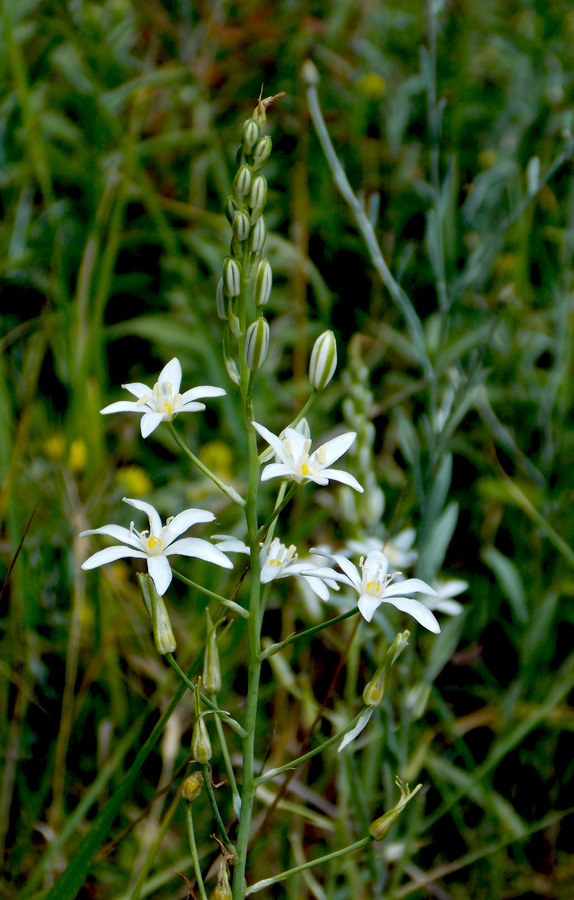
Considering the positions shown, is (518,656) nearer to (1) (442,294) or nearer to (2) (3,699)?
(1) (442,294)

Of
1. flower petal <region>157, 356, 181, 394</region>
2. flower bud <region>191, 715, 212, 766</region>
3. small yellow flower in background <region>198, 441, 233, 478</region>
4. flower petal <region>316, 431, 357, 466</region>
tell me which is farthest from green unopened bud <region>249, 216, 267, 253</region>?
small yellow flower in background <region>198, 441, 233, 478</region>

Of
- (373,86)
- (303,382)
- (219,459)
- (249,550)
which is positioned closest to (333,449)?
(249,550)

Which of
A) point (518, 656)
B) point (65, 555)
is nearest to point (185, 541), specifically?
point (65, 555)

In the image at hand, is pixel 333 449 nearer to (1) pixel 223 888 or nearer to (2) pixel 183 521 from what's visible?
(2) pixel 183 521

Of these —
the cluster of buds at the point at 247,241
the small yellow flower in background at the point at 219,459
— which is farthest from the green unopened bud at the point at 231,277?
the small yellow flower in background at the point at 219,459

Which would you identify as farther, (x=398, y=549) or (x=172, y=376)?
(x=398, y=549)

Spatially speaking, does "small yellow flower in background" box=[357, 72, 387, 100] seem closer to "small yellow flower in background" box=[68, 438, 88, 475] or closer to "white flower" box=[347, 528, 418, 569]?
"small yellow flower in background" box=[68, 438, 88, 475]

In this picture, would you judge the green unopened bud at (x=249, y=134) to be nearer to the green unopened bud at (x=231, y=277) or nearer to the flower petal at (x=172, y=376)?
the green unopened bud at (x=231, y=277)
